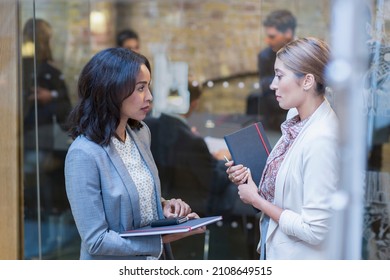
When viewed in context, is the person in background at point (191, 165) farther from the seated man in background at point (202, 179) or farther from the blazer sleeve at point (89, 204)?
the blazer sleeve at point (89, 204)

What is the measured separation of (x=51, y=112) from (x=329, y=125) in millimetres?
2973

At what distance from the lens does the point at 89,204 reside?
1956 millimetres

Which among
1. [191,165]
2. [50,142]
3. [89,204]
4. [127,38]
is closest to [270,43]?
[191,165]

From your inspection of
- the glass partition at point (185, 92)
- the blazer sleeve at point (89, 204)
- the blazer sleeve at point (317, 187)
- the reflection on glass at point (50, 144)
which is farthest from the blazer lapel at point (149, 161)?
the reflection on glass at point (50, 144)

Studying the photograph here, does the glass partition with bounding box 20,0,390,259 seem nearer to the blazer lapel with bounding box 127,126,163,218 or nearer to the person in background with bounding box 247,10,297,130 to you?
the person in background with bounding box 247,10,297,130

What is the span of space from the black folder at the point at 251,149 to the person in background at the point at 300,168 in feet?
0.17

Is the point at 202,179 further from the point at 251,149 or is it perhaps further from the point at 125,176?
the point at 125,176

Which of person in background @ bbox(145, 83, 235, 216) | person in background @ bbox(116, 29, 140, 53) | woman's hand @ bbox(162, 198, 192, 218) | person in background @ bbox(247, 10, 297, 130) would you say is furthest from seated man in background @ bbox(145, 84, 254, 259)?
woman's hand @ bbox(162, 198, 192, 218)

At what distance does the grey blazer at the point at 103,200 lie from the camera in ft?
6.41

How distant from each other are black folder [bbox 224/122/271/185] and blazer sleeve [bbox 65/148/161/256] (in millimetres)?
443

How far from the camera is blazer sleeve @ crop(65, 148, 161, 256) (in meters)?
1.95

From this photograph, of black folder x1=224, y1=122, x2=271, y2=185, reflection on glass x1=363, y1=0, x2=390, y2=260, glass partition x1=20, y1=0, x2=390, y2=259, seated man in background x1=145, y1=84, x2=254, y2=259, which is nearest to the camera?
black folder x1=224, y1=122, x2=271, y2=185

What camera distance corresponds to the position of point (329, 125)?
194cm
